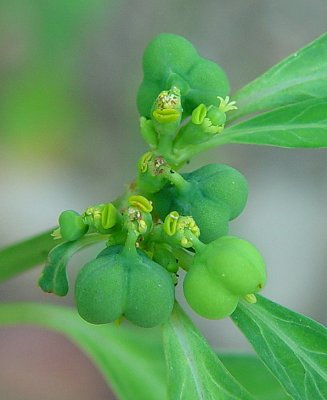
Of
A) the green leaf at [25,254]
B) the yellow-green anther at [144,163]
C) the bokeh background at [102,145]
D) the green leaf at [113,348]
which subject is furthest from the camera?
the bokeh background at [102,145]

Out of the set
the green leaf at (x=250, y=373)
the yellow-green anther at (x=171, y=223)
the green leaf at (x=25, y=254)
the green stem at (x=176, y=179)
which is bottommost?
the green leaf at (x=250, y=373)

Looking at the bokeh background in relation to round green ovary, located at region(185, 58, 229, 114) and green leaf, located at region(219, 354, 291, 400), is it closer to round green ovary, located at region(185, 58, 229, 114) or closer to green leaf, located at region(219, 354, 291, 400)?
green leaf, located at region(219, 354, 291, 400)

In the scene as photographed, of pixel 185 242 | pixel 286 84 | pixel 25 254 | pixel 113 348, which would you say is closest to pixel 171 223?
pixel 185 242

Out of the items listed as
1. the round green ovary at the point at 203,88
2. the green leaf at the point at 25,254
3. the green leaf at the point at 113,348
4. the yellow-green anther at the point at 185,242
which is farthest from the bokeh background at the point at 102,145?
the yellow-green anther at the point at 185,242

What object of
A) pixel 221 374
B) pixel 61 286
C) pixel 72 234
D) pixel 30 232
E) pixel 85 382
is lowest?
pixel 85 382

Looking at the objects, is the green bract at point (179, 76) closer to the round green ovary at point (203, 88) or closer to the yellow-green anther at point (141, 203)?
the round green ovary at point (203, 88)

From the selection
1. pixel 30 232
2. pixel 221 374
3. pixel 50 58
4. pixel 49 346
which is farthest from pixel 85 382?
pixel 221 374

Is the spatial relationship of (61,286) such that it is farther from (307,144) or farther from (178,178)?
(307,144)
